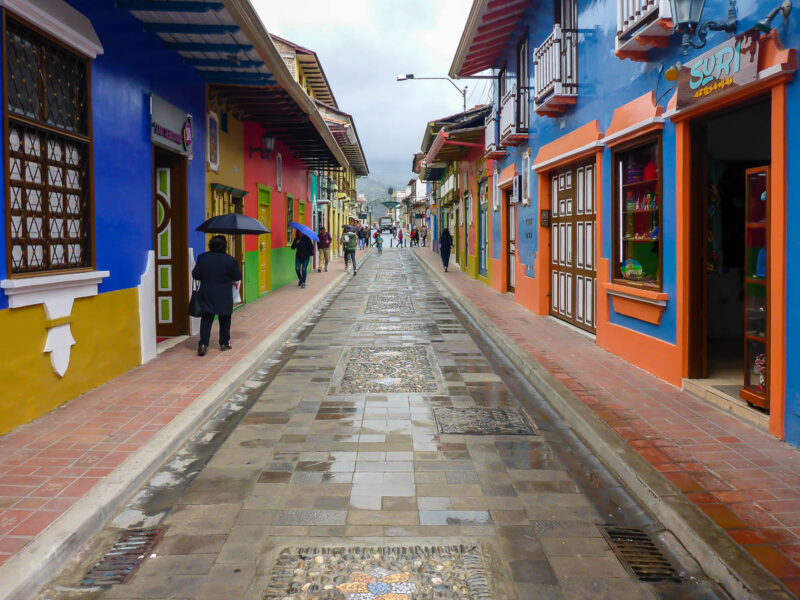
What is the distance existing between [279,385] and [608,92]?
18.2 ft

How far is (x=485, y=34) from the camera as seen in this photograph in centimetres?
1459

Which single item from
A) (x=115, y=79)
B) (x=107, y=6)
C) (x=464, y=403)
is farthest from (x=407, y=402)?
(x=107, y=6)

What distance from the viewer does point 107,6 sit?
738cm

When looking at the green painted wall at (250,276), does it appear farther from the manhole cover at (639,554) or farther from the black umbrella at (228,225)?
the manhole cover at (639,554)

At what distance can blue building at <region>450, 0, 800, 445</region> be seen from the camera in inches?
210

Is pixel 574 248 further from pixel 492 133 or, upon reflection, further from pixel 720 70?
pixel 492 133

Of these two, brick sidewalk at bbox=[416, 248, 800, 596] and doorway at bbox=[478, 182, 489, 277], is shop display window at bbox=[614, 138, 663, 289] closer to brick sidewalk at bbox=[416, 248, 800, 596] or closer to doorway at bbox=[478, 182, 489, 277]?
brick sidewalk at bbox=[416, 248, 800, 596]

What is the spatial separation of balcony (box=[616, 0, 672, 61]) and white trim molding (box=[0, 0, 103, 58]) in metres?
5.40

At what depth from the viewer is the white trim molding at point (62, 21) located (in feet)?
18.6

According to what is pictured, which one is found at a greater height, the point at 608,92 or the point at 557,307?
the point at 608,92

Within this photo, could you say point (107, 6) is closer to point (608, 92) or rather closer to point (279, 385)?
point (279, 385)

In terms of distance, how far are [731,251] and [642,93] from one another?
257 centimetres

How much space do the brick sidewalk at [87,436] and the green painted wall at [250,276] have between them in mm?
5423

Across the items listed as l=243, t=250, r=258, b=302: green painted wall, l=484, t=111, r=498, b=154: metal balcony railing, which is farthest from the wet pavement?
l=484, t=111, r=498, b=154: metal balcony railing
